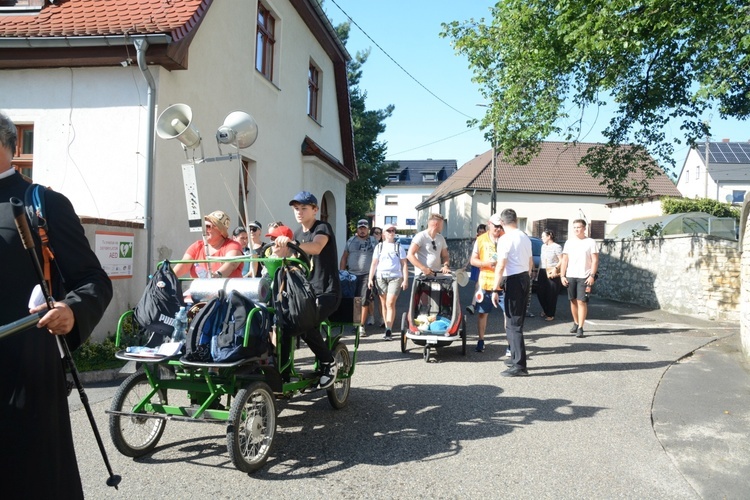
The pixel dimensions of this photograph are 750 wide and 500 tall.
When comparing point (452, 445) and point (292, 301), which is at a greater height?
point (292, 301)

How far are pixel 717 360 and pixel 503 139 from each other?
9606mm

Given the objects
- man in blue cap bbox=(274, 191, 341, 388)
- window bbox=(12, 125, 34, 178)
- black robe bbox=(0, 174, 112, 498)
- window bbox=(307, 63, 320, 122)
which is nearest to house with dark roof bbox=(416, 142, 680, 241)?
window bbox=(307, 63, 320, 122)

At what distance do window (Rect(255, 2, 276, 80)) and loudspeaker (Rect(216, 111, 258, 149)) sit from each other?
728 centimetres

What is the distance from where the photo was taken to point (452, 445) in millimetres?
4727

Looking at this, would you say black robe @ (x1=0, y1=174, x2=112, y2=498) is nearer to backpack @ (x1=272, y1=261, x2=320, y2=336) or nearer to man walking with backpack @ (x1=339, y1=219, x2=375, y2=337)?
backpack @ (x1=272, y1=261, x2=320, y2=336)

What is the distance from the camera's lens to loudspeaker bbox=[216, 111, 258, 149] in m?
5.82

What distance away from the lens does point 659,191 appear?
40406mm

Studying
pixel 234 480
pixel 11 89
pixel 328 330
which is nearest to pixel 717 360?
pixel 328 330

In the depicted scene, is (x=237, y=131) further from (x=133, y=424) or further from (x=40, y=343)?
(x=40, y=343)

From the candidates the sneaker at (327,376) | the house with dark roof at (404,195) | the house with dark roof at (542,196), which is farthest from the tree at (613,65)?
the house with dark roof at (404,195)

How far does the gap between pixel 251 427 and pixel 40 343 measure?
2141 millimetres

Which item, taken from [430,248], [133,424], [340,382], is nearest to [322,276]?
[340,382]

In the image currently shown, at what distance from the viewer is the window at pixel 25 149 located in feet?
31.4

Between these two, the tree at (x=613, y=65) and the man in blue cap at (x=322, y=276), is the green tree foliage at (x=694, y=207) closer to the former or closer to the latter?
the tree at (x=613, y=65)
